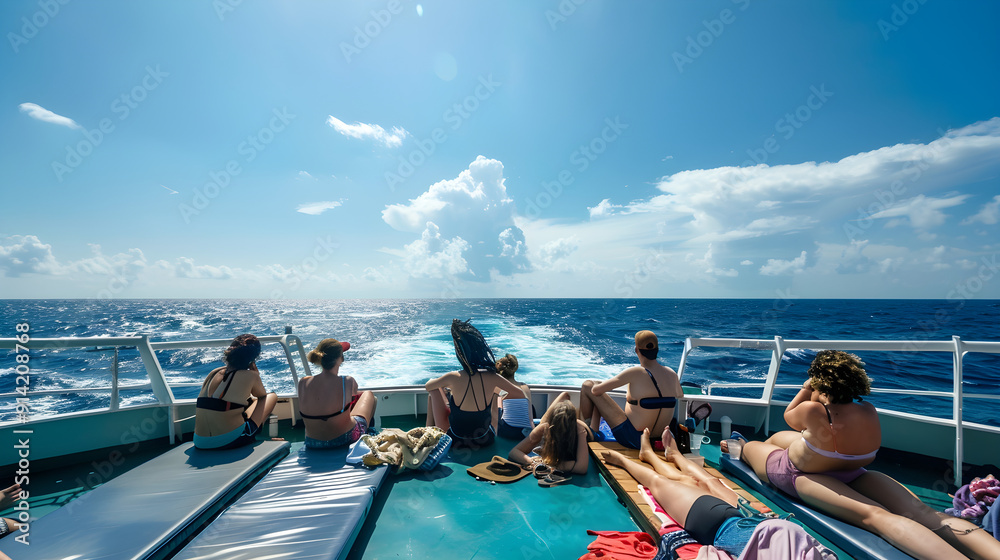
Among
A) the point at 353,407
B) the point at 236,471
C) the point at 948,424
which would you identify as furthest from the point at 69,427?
the point at 948,424

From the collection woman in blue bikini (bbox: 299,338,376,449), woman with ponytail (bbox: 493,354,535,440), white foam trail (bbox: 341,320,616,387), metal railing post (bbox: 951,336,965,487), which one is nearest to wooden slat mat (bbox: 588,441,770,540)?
woman with ponytail (bbox: 493,354,535,440)

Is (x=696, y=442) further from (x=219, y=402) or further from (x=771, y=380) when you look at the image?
(x=219, y=402)

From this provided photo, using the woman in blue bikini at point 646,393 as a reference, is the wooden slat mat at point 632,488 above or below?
below

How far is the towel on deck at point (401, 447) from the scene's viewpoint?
3590 millimetres

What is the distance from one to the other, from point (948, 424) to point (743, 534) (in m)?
3.38

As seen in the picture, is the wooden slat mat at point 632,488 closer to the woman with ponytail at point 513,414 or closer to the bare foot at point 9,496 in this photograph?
the woman with ponytail at point 513,414

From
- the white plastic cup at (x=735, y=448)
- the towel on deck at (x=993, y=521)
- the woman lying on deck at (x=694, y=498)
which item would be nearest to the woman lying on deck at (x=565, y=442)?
the woman lying on deck at (x=694, y=498)

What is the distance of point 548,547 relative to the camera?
8.68 feet

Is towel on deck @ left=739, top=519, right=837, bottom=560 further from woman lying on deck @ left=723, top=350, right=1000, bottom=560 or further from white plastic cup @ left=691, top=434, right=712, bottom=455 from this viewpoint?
white plastic cup @ left=691, top=434, right=712, bottom=455

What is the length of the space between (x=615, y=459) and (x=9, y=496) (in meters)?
4.98

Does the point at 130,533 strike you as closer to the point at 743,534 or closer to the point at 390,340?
the point at 743,534

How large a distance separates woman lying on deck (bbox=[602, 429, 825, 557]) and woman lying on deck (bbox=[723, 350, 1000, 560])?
650 millimetres

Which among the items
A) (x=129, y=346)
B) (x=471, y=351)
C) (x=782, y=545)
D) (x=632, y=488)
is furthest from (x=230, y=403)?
(x=782, y=545)

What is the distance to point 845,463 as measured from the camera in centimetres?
288
